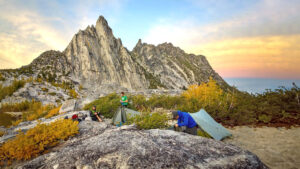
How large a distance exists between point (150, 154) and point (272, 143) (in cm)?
654

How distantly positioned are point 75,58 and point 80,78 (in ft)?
22.4

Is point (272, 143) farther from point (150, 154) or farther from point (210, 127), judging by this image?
point (150, 154)

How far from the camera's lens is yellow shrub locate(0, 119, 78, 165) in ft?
14.8

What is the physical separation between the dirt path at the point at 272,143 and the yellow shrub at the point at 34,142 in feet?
24.0

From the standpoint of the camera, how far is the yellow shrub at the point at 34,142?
4516 mm

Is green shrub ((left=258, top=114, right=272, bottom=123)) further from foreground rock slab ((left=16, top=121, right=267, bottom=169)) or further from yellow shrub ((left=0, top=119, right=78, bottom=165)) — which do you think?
Answer: yellow shrub ((left=0, top=119, right=78, bottom=165))

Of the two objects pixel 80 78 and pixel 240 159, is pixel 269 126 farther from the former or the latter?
pixel 80 78

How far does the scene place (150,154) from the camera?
296 cm

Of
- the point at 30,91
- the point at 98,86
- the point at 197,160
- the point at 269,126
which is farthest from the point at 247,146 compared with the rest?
the point at 98,86

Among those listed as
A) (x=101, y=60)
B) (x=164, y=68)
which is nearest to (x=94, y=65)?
(x=101, y=60)

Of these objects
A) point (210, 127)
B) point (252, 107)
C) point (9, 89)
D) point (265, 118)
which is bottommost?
point (210, 127)

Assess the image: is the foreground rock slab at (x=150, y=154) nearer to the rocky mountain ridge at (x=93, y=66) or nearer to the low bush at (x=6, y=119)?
the low bush at (x=6, y=119)

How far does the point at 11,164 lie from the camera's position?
4441 mm

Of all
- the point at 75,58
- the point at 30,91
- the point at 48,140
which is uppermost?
the point at 75,58
